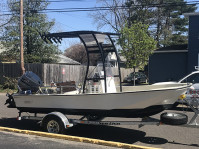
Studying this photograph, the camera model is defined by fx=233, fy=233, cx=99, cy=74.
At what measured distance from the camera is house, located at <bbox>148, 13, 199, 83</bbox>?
64.0 ft

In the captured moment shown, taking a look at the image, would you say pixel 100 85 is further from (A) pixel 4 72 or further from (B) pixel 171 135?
(A) pixel 4 72

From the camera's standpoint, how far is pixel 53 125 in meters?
6.41

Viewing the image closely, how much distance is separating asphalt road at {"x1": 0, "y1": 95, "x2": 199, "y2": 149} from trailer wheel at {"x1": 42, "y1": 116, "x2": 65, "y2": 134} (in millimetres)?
649

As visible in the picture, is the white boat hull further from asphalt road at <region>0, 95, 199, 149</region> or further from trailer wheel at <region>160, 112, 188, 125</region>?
asphalt road at <region>0, 95, 199, 149</region>

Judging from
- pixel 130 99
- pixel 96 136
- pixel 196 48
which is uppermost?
pixel 196 48

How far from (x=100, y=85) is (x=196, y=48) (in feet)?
50.7

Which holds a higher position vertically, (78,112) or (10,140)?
(78,112)

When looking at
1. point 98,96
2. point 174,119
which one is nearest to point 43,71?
point 98,96

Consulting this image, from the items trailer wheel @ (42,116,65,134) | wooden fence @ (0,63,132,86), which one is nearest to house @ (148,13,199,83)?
wooden fence @ (0,63,132,86)

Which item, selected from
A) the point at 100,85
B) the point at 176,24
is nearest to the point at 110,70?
the point at 100,85

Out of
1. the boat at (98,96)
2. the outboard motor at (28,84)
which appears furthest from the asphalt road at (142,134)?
the outboard motor at (28,84)

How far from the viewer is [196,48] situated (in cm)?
1956

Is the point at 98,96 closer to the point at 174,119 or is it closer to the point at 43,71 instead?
the point at 174,119

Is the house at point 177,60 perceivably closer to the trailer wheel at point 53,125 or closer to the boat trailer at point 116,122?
the boat trailer at point 116,122
